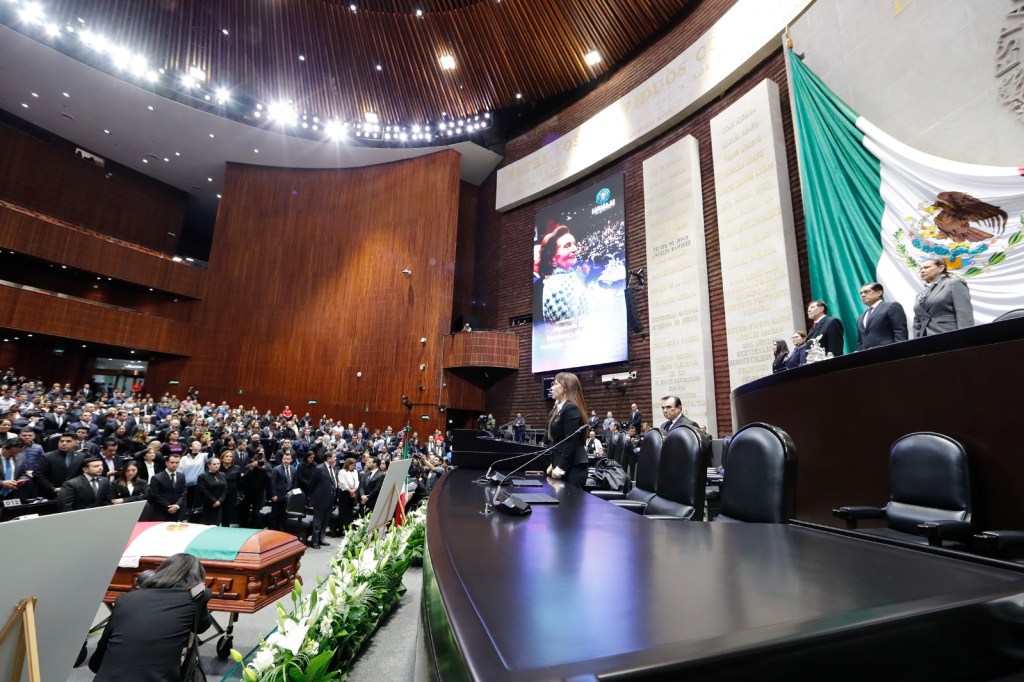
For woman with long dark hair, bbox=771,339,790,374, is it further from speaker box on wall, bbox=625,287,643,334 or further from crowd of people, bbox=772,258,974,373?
speaker box on wall, bbox=625,287,643,334

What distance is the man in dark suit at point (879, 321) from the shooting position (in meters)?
3.55

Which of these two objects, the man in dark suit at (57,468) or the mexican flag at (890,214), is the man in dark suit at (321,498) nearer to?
the man in dark suit at (57,468)

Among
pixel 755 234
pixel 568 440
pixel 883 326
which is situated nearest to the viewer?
pixel 568 440

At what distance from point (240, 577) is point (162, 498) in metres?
2.47

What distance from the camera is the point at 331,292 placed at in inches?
580

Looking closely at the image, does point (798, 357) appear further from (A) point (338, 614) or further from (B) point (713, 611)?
(B) point (713, 611)

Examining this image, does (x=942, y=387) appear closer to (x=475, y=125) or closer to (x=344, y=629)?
(x=344, y=629)

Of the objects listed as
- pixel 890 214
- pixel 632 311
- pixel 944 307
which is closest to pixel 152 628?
pixel 944 307

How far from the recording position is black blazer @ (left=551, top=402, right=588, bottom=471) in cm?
249

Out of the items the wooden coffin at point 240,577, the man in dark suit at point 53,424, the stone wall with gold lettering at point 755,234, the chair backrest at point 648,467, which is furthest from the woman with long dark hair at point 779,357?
the man in dark suit at point 53,424

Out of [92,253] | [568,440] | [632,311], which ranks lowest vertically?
[568,440]

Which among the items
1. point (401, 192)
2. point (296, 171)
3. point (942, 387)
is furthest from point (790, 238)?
point (296, 171)

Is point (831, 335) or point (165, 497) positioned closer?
point (831, 335)

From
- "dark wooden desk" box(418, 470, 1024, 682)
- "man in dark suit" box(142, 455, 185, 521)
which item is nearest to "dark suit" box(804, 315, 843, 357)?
"dark wooden desk" box(418, 470, 1024, 682)
